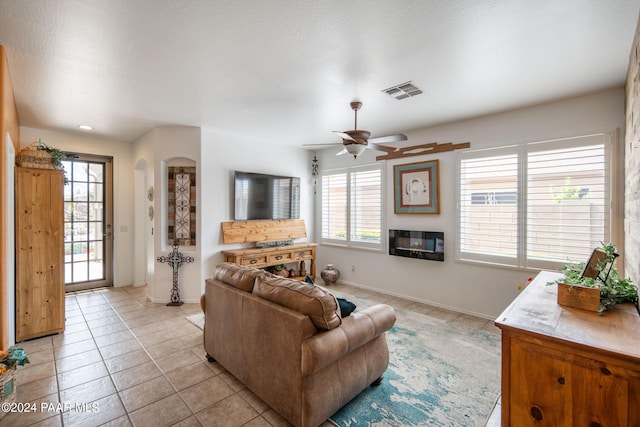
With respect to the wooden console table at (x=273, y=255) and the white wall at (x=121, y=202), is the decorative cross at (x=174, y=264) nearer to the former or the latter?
the wooden console table at (x=273, y=255)

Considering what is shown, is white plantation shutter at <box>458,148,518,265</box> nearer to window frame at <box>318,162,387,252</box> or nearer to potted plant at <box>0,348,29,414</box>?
window frame at <box>318,162,387,252</box>

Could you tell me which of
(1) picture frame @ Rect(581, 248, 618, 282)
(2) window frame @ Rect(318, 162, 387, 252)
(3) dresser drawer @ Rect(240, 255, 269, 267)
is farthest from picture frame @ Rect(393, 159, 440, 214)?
(1) picture frame @ Rect(581, 248, 618, 282)

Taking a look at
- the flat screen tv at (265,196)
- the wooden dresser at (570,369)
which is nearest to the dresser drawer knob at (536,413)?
the wooden dresser at (570,369)

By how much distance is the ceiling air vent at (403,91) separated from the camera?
2863 mm

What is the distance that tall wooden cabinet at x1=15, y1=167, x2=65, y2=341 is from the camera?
3123 millimetres

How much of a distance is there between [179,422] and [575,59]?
4.13m

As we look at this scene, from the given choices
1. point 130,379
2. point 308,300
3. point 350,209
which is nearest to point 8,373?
point 130,379

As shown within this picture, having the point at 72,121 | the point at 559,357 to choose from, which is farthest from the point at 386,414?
the point at 72,121

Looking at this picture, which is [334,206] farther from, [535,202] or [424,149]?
[535,202]

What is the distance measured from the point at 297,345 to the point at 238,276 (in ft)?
2.98

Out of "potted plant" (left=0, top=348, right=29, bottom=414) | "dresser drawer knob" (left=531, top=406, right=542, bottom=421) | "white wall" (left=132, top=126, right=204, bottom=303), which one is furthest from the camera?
"white wall" (left=132, top=126, right=204, bottom=303)

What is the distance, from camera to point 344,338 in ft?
6.06

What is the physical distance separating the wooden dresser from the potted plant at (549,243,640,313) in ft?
0.33

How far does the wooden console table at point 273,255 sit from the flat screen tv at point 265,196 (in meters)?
0.61
